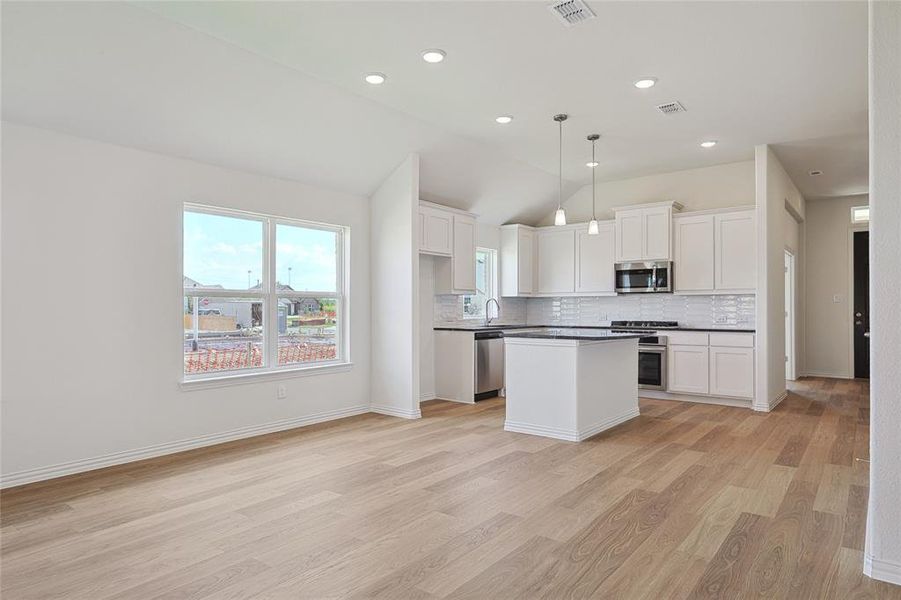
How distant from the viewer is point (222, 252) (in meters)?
4.84

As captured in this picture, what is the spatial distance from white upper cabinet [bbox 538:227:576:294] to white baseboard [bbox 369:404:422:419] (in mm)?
3185

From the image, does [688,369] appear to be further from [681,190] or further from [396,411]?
[396,411]

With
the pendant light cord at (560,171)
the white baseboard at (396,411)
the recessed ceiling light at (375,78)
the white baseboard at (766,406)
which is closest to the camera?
the recessed ceiling light at (375,78)

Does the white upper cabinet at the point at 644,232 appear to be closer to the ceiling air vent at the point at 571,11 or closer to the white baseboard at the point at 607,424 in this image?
the white baseboard at the point at 607,424

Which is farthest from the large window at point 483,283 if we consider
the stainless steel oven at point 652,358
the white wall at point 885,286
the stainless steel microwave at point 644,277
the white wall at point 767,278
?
the white wall at point 885,286

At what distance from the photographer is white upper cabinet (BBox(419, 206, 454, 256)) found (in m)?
6.25

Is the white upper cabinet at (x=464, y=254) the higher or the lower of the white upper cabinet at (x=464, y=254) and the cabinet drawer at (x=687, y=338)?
the higher

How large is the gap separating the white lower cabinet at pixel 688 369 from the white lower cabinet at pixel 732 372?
0.09m

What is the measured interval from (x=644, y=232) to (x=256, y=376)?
486 cm

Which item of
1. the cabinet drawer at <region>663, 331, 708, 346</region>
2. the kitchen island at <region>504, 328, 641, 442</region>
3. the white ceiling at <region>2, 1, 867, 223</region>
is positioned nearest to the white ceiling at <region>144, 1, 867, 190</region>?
the white ceiling at <region>2, 1, 867, 223</region>

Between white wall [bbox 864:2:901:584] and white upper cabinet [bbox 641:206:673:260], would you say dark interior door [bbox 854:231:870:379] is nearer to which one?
white upper cabinet [bbox 641:206:673:260]

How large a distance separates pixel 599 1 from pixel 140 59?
281cm

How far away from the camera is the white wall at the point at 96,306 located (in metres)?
3.59

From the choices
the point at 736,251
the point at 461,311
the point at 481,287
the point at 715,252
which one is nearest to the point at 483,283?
the point at 481,287
